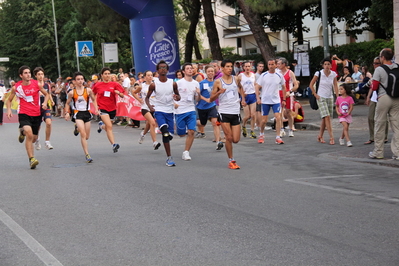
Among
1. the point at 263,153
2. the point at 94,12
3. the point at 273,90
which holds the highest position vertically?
the point at 94,12

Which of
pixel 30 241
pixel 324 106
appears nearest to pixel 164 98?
pixel 324 106

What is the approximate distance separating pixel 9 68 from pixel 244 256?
64.4 meters

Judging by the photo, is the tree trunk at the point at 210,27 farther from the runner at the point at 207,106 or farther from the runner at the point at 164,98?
the runner at the point at 164,98

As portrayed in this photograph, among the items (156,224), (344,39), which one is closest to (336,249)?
(156,224)

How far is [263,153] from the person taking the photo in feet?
44.0

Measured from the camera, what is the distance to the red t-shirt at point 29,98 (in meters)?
12.4

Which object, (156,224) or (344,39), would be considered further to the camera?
(344,39)

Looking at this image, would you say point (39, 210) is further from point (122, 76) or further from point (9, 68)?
point (9, 68)

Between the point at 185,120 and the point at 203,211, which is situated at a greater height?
the point at 185,120

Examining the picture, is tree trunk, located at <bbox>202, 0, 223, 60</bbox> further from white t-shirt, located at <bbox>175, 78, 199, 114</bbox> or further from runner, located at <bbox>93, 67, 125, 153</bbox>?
white t-shirt, located at <bbox>175, 78, 199, 114</bbox>

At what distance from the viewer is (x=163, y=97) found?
12.4 m

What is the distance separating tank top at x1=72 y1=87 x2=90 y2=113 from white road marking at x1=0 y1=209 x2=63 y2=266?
558 cm

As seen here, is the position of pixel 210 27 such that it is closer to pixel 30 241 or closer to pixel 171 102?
pixel 171 102

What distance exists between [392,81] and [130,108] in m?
12.5
